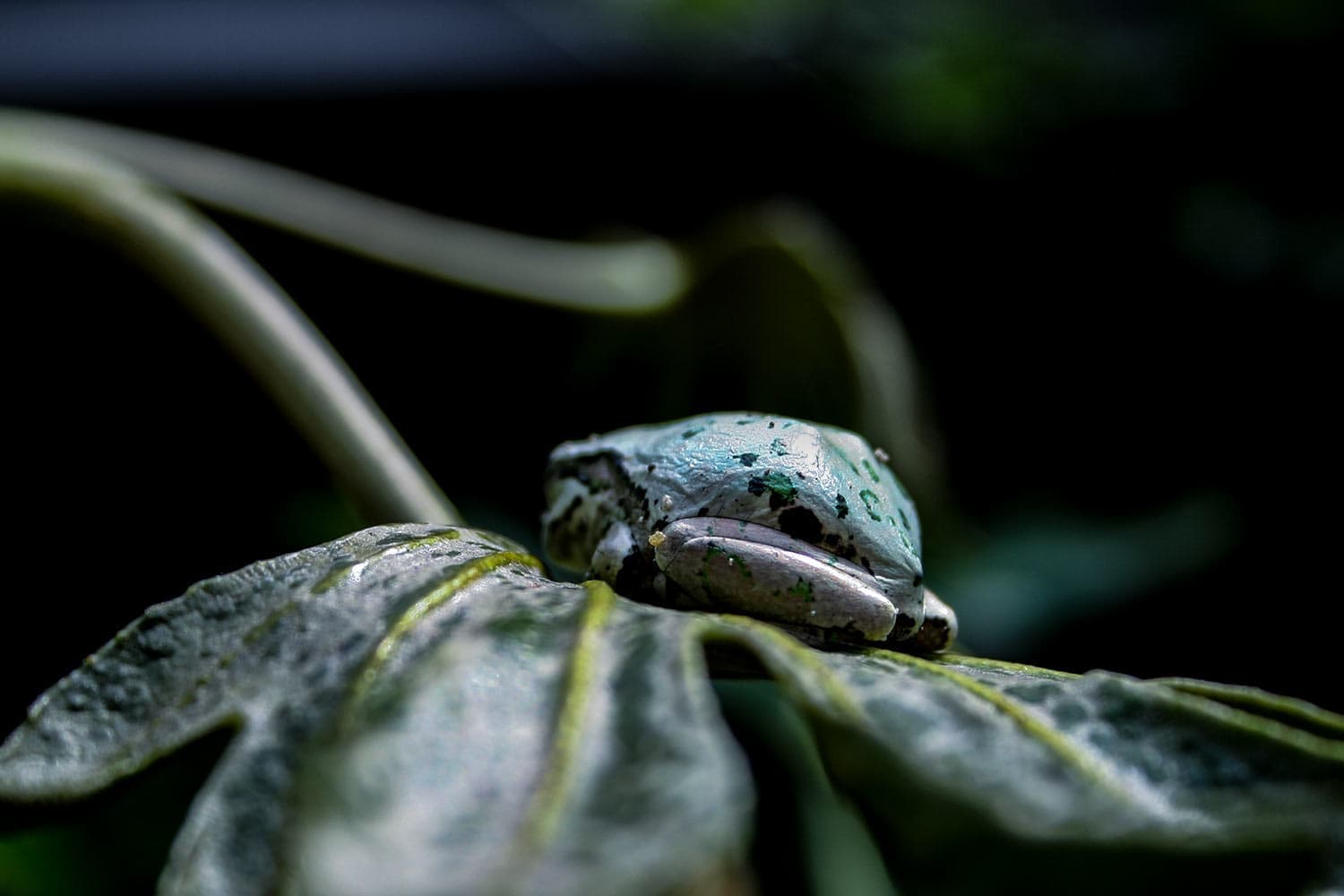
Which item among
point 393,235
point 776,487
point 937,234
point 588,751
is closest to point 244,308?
Result: point 393,235

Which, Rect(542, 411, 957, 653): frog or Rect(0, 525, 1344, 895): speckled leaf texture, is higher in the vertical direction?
Rect(542, 411, 957, 653): frog

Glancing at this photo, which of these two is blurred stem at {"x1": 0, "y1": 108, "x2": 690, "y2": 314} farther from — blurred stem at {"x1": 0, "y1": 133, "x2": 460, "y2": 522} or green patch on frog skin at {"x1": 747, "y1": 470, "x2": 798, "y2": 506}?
green patch on frog skin at {"x1": 747, "y1": 470, "x2": 798, "y2": 506}

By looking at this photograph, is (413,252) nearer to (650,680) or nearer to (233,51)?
(650,680)

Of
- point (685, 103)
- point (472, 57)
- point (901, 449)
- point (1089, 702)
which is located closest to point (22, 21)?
point (472, 57)

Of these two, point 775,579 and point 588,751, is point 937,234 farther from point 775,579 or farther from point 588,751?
point 588,751

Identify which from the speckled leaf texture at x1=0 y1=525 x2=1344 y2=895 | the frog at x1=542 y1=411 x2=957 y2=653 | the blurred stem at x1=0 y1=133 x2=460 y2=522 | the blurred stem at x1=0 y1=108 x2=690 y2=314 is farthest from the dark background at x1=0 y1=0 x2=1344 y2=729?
the speckled leaf texture at x1=0 y1=525 x2=1344 y2=895

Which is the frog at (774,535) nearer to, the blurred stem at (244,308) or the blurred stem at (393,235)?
the blurred stem at (244,308)
